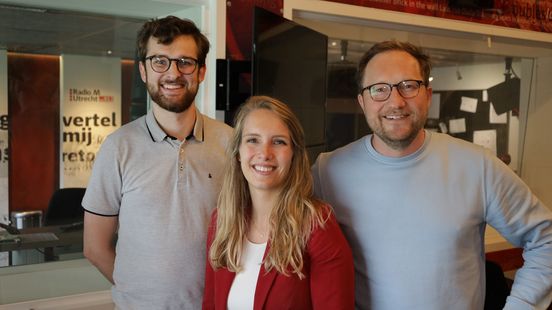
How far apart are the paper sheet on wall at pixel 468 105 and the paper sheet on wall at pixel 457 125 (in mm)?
93

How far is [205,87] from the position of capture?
291cm

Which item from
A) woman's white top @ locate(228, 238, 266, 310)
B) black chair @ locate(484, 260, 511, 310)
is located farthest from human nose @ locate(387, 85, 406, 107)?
black chair @ locate(484, 260, 511, 310)

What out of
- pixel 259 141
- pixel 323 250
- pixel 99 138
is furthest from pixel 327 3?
pixel 323 250

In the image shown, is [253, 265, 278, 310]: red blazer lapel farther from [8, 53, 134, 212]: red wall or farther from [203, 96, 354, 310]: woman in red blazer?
[8, 53, 134, 212]: red wall

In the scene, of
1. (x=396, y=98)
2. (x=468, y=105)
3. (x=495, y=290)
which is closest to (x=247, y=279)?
(x=396, y=98)

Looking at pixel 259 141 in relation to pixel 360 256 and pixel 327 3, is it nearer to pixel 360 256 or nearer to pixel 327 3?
pixel 360 256

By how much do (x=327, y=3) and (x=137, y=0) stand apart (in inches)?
42.5

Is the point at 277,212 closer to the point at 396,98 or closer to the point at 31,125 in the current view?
the point at 396,98

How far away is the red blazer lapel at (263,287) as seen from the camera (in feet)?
5.54

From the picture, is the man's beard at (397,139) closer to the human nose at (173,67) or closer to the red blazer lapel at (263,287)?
the red blazer lapel at (263,287)

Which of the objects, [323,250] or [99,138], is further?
[99,138]

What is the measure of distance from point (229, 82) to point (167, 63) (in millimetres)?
921

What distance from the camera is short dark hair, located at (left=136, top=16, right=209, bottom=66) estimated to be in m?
1.99

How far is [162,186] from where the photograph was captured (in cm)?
197
